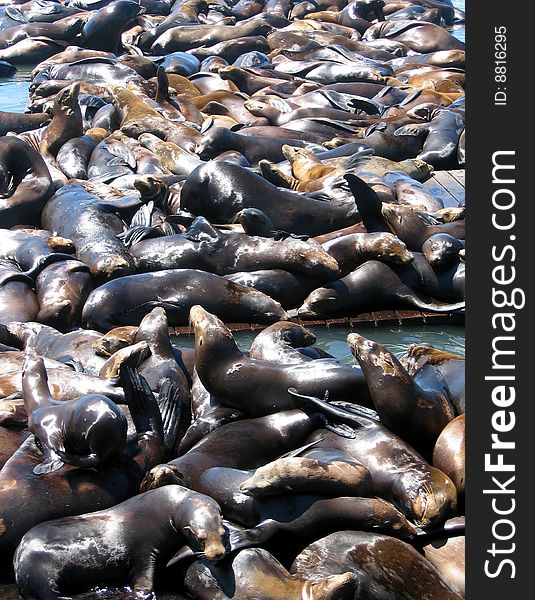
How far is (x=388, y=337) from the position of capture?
754 centimetres

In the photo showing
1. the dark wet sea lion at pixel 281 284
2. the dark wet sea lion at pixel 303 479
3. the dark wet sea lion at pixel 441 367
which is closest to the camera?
the dark wet sea lion at pixel 303 479

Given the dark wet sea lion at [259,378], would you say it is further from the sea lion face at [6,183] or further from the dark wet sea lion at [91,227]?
the sea lion face at [6,183]

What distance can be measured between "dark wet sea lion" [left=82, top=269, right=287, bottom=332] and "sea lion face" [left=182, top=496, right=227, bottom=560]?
121 inches

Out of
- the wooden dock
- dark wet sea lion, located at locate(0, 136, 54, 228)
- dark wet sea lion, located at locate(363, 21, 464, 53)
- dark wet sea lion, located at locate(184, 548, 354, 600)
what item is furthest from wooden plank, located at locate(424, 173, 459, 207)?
dark wet sea lion, located at locate(363, 21, 464, 53)

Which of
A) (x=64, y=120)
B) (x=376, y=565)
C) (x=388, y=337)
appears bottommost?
(x=388, y=337)

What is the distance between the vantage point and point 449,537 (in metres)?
4.71

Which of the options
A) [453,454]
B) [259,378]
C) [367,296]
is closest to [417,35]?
[367,296]

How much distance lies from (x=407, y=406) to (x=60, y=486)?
1.74 m

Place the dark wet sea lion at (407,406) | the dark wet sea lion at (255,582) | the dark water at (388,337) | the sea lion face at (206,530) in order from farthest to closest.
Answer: the dark water at (388,337), the dark wet sea lion at (407,406), the sea lion face at (206,530), the dark wet sea lion at (255,582)

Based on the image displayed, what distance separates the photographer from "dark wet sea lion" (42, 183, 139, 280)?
802 cm

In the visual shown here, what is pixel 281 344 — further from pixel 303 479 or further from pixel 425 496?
pixel 425 496

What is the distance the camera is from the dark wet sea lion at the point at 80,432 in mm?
4773

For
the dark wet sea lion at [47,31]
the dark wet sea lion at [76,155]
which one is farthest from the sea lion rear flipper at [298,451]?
the dark wet sea lion at [47,31]

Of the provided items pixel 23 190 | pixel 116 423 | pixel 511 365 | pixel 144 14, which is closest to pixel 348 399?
pixel 116 423
